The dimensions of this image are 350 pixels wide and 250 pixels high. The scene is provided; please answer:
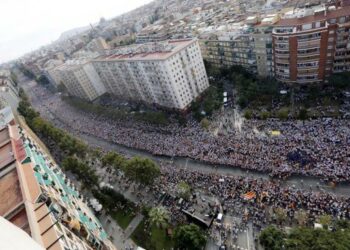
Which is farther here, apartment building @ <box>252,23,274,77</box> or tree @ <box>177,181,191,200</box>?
apartment building @ <box>252,23,274,77</box>

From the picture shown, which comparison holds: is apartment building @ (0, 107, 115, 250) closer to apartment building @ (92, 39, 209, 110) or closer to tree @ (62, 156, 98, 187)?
tree @ (62, 156, 98, 187)

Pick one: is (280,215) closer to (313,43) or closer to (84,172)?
(84,172)

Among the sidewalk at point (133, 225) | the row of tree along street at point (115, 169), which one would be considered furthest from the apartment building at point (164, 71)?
the sidewalk at point (133, 225)

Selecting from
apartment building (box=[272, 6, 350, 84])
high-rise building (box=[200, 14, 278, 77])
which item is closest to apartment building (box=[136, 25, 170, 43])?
high-rise building (box=[200, 14, 278, 77])

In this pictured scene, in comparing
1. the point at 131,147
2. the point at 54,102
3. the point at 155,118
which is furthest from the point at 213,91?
the point at 54,102

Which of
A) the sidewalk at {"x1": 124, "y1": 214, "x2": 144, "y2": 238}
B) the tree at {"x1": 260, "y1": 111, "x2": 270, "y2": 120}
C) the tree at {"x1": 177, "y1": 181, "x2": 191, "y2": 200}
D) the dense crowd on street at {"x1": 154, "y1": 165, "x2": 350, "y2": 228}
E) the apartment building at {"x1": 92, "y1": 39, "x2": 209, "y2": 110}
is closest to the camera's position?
the dense crowd on street at {"x1": 154, "y1": 165, "x2": 350, "y2": 228}

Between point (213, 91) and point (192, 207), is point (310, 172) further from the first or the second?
point (213, 91)
